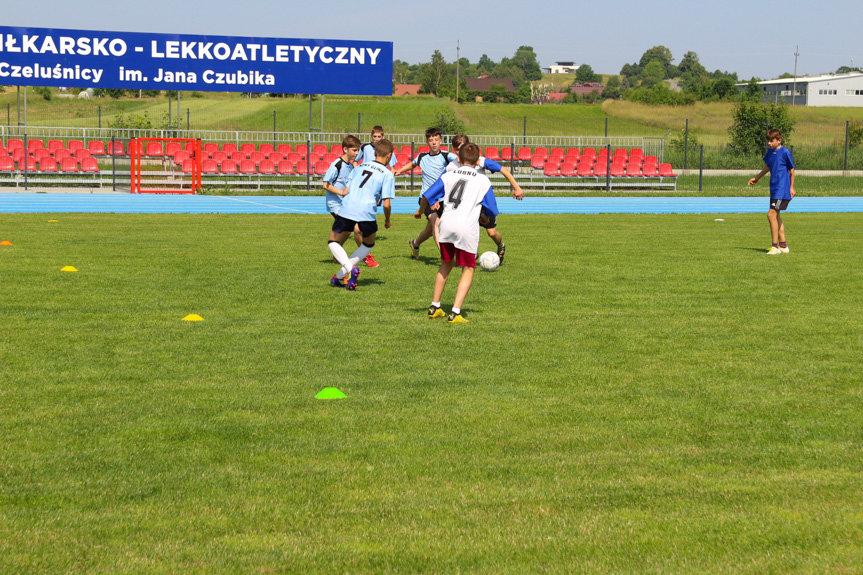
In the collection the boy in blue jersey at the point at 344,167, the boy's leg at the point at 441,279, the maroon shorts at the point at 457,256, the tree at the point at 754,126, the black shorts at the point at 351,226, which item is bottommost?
the boy's leg at the point at 441,279

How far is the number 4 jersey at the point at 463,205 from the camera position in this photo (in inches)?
346

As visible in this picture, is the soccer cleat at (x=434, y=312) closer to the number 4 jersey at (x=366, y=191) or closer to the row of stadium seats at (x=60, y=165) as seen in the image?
the number 4 jersey at (x=366, y=191)

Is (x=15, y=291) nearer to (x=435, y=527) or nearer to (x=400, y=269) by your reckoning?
(x=400, y=269)

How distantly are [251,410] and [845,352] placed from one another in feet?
16.0

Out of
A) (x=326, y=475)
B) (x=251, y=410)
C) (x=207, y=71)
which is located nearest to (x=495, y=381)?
(x=251, y=410)

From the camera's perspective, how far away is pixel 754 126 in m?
42.8

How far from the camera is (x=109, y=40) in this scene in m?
32.2

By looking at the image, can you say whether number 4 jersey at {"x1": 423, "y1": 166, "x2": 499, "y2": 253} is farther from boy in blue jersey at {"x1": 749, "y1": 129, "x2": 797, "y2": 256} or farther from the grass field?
boy in blue jersey at {"x1": 749, "y1": 129, "x2": 797, "y2": 256}

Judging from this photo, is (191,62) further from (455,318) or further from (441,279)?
(455,318)

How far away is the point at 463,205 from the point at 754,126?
3740 centimetres

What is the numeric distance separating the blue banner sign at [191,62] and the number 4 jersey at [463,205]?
81.3ft

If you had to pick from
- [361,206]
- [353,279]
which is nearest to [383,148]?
[361,206]

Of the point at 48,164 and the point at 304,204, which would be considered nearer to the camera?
the point at 304,204

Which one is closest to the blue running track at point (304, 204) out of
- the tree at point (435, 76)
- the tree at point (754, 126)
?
the tree at point (754, 126)
